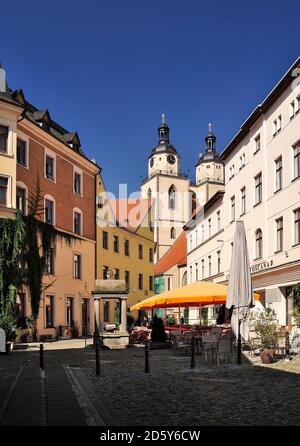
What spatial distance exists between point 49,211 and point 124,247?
17.6 m

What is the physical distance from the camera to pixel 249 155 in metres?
Answer: 34.9

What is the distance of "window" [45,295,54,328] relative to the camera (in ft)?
119

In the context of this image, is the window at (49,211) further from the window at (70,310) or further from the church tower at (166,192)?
the church tower at (166,192)

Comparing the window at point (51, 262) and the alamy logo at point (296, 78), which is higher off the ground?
the alamy logo at point (296, 78)

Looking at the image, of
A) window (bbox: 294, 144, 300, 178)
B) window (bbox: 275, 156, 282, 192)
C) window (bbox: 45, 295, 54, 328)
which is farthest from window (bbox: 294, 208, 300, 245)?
window (bbox: 45, 295, 54, 328)

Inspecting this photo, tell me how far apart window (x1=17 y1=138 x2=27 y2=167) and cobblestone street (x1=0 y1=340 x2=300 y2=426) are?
18.7 meters

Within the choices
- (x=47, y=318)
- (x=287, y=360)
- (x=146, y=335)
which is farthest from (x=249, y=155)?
(x=287, y=360)

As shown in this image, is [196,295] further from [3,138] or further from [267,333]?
[3,138]

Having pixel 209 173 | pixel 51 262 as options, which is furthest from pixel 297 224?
pixel 209 173

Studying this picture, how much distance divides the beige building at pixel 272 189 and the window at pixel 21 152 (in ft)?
43.5

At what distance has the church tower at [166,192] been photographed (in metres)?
100

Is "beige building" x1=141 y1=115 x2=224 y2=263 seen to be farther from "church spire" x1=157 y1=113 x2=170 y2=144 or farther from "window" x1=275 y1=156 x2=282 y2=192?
"window" x1=275 y1=156 x2=282 y2=192

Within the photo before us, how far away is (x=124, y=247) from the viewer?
54.2 metres

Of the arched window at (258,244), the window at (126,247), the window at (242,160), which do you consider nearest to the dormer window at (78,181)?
the window at (242,160)
